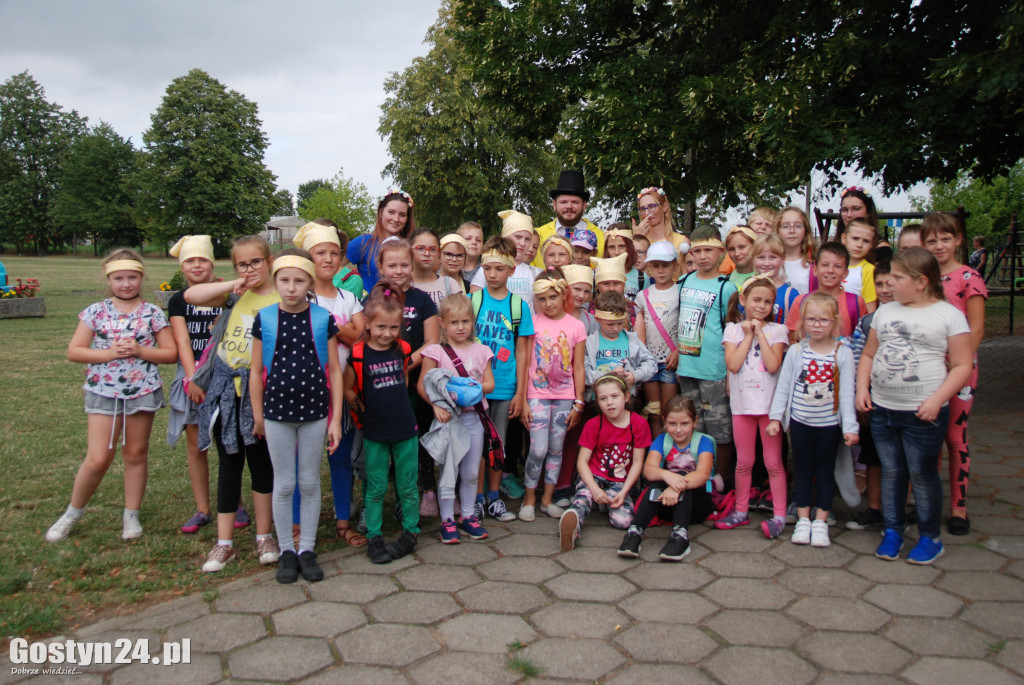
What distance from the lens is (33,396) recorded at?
8719 mm

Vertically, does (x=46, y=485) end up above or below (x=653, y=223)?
below

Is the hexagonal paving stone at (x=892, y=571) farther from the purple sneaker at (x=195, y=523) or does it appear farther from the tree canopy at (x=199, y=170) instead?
the tree canopy at (x=199, y=170)

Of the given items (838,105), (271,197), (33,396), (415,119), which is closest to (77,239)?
(271,197)

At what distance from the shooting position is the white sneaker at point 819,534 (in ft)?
14.3

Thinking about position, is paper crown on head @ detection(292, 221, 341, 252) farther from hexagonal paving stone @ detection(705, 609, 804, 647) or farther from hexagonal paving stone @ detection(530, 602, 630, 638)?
hexagonal paving stone @ detection(705, 609, 804, 647)

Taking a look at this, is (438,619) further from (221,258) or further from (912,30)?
(221,258)

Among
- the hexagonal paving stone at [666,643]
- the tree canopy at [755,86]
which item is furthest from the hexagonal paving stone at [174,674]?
the tree canopy at [755,86]

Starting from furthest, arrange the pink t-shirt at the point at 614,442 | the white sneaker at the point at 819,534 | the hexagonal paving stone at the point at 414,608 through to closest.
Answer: the pink t-shirt at the point at 614,442
the white sneaker at the point at 819,534
the hexagonal paving stone at the point at 414,608

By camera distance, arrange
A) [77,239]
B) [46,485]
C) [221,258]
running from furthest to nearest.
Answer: [77,239], [221,258], [46,485]

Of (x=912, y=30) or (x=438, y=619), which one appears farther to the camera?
(x=912, y=30)

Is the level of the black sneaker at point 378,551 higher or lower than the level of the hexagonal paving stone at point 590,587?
higher

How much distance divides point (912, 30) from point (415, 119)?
88.2 ft

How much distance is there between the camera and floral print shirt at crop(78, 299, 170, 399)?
14.4 ft

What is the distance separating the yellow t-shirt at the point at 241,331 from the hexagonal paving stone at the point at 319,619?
1.25 m
